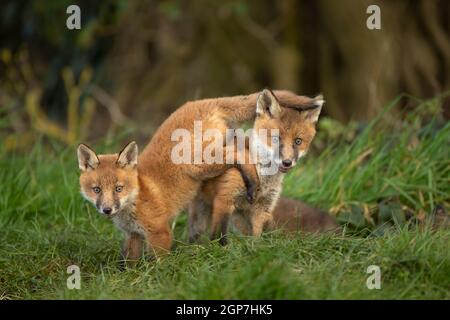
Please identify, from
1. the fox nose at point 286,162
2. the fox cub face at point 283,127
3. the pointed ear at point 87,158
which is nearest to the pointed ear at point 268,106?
the fox cub face at point 283,127

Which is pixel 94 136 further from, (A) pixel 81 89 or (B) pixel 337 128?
(B) pixel 337 128

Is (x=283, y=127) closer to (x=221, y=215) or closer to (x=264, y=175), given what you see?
(x=264, y=175)

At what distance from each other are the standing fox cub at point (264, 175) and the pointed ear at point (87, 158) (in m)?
0.95

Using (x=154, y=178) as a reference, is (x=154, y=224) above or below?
below

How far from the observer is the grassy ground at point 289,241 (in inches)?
215

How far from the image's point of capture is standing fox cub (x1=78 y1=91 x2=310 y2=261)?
261 inches

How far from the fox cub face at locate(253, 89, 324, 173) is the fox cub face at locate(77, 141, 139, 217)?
1.11 metres

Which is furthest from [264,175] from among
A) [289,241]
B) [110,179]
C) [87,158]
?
[87,158]

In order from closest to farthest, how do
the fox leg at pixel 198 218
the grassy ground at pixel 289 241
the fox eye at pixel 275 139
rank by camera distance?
the grassy ground at pixel 289 241 < the fox eye at pixel 275 139 < the fox leg at pixel 198 218

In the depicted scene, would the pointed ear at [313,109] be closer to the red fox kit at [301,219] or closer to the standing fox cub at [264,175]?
the standing fox cub at [264,175]

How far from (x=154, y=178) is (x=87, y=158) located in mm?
577

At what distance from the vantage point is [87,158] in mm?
6750

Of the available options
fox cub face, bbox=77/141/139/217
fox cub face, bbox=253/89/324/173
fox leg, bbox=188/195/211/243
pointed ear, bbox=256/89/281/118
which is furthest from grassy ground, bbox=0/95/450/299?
pointed ear, bbox=256/89/281/118

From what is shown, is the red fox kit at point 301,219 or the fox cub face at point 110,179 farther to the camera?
the red fox kit at point 301,219
